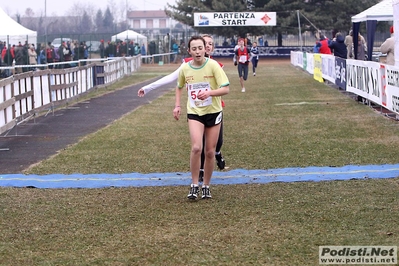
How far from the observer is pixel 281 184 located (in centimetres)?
899

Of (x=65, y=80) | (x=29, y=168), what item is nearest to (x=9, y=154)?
(x=29, y=168)

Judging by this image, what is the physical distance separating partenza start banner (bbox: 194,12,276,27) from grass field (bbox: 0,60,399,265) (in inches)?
1956

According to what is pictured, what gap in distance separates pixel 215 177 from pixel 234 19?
54691 mm

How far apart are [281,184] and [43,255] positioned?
147 inches

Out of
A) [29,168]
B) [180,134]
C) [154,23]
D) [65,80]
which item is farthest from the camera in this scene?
[154,23]

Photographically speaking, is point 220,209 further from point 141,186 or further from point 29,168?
point 29,168

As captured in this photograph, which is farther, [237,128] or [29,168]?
[237,128]

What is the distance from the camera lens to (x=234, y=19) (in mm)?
63312

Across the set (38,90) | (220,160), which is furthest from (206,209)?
(38,90)

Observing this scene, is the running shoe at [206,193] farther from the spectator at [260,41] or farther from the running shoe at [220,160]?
the spectator at [260,41]

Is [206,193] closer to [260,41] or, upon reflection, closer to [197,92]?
[197,92]

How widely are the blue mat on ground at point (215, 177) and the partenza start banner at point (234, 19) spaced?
177ft

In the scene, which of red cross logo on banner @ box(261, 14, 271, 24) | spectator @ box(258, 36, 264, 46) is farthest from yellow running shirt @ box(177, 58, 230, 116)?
spectator @ box(258, 36, 264, 46)

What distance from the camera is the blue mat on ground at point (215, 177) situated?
30.4 feet
